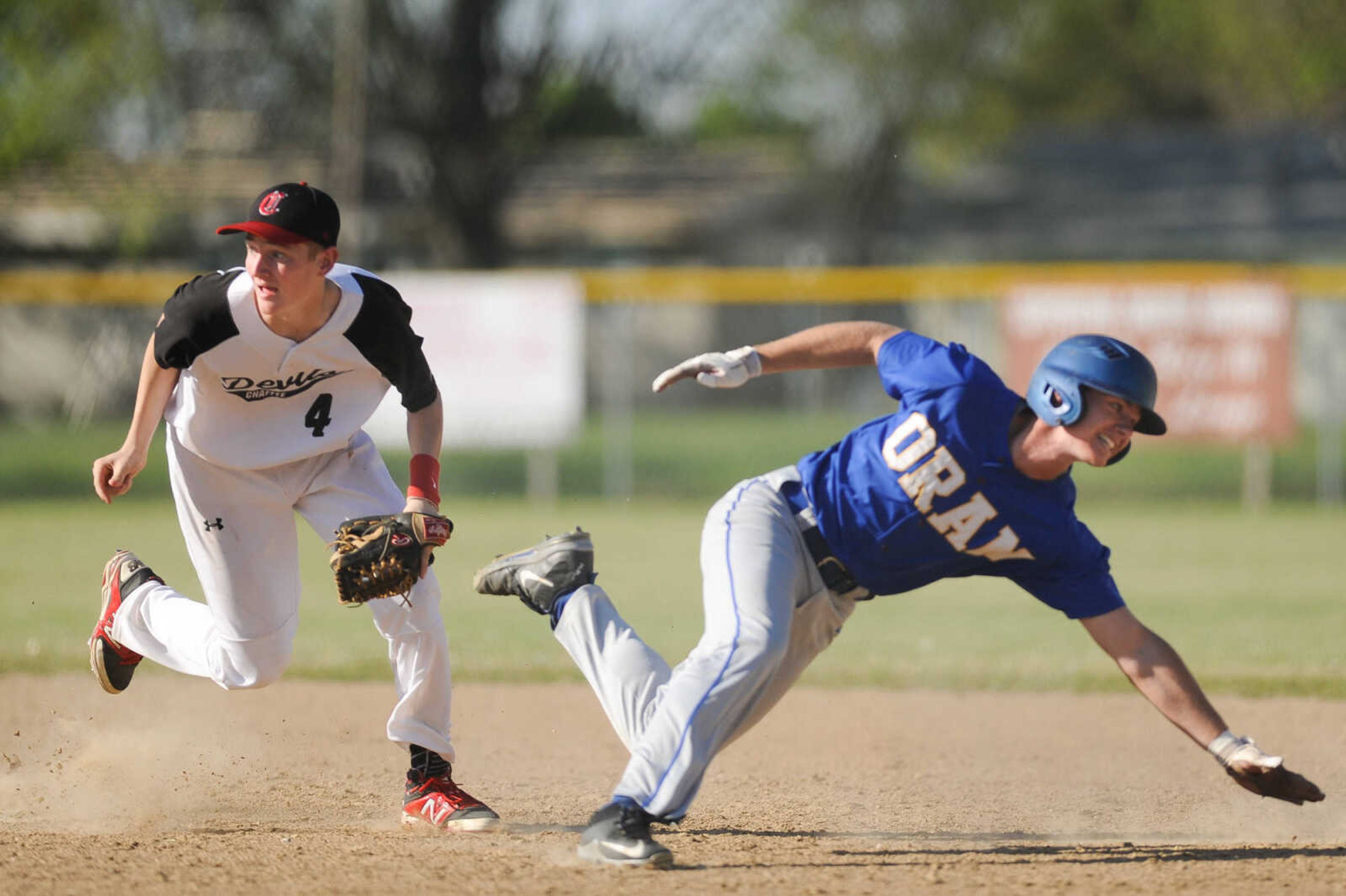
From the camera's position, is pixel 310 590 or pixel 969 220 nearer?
pixel 310 590

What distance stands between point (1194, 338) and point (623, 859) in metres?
10.6

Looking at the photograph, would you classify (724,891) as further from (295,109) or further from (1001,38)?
(1001,38)

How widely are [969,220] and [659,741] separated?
24829 millimetres

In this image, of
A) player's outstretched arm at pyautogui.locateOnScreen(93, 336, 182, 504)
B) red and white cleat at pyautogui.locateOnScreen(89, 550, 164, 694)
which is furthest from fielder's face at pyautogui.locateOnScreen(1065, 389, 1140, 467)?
red and white cleat at pyautogui.locateOnScreen(89, 550, 164, 694)

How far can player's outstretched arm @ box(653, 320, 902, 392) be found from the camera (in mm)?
3812

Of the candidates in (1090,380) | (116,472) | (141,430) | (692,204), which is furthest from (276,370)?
(692,204)

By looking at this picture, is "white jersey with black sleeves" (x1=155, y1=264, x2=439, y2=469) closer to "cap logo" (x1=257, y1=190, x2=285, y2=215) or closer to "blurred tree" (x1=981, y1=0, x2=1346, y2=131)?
"cap logo" (x1=257, y1=190, x2=285, y2=215)

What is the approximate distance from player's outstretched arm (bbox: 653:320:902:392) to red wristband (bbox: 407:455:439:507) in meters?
0.73

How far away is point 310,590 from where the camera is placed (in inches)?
365

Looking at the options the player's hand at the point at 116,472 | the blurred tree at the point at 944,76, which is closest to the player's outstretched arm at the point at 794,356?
the player's hand at the point at 116,472

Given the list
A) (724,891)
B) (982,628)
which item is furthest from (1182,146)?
(724,891)

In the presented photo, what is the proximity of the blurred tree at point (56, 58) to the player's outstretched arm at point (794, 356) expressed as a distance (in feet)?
51.9

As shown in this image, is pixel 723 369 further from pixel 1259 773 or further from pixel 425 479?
pixel 1259 773

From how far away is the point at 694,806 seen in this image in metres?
4.56
